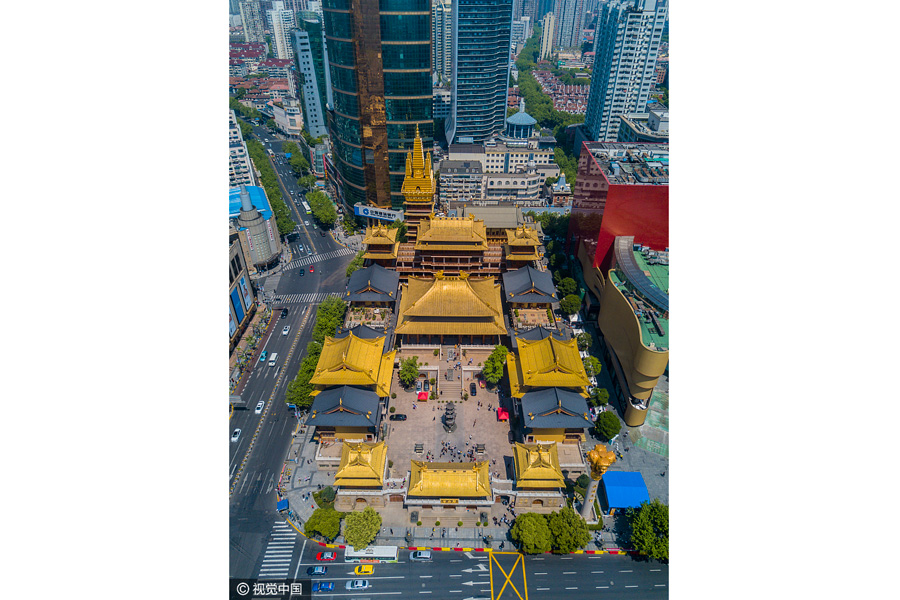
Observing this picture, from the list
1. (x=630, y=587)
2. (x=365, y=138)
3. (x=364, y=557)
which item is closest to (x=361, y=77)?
(x=365, y=138)

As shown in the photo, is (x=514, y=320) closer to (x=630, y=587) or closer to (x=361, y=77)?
(x=630, y=587)

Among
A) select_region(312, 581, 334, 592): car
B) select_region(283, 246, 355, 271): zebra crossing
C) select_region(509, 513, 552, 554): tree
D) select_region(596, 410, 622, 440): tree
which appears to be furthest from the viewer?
select_region(283, 246, 355, 271): zebra crossing

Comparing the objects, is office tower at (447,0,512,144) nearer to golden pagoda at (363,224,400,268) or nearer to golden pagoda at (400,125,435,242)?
golden pagoda at (400,125,435,242)

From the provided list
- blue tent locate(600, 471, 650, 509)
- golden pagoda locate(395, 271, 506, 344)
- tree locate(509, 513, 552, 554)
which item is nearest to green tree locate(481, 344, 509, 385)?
golden pagoda locate(395, 271, 506, 344)

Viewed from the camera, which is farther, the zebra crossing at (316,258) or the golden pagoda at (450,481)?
the zebra crossing at (316,258)

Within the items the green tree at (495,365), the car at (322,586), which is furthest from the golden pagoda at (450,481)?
the green tree at (495,365)

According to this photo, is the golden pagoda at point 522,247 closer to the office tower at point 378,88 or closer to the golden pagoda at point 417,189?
the golden pagoda at point 417,189
